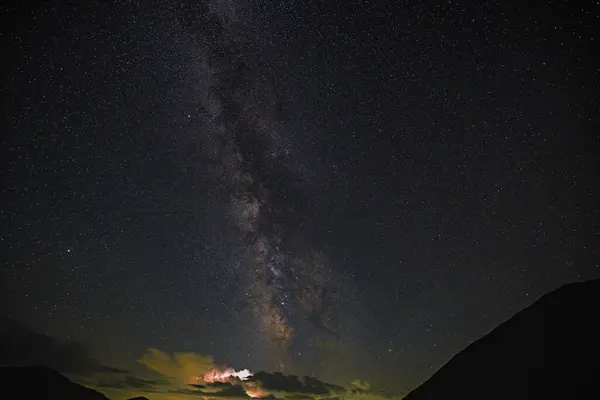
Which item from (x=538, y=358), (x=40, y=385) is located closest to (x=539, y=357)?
(x=538, y=358)

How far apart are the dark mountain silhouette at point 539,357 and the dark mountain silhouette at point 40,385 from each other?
390 ft

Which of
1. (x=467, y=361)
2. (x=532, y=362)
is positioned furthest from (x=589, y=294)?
(x=467, y=361)

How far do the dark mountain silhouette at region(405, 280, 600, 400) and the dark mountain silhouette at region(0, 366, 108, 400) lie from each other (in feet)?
390

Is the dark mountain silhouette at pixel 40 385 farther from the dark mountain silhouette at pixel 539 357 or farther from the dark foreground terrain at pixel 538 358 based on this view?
the dark mountain silhouette at pixel 539 357

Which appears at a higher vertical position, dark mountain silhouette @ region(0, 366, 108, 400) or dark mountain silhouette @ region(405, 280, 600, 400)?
dark mountain silhouette @ region(405, 280, 600, 400)

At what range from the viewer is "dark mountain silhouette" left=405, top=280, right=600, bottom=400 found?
20.2m

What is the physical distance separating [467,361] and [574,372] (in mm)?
13530

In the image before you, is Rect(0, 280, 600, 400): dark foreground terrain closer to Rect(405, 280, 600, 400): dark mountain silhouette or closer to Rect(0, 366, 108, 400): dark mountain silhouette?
Rect(405, 280, 600, 400): dark mountain silhouette

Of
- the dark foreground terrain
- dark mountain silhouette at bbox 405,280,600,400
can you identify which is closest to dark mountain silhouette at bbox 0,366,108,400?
the dark foreground terrain

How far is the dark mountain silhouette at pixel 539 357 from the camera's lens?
20.2 m

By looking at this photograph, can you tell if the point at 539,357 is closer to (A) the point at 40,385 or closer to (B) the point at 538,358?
(B) the point at 538,358

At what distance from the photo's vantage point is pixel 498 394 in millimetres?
24234

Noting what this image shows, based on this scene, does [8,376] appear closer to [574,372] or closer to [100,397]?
[100,397]

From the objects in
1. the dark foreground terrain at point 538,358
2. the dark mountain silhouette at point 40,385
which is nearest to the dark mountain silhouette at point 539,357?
the dark foreground terrain at point 538,358
